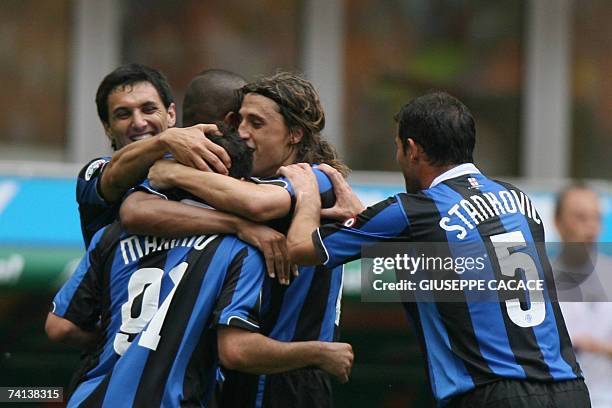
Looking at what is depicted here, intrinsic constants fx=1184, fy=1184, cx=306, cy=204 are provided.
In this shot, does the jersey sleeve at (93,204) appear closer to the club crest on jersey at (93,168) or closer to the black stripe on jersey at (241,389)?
the club crest on jersey at (93,168)

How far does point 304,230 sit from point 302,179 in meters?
0.24

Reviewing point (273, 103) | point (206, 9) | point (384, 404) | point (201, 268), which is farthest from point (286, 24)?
point (201, 268)

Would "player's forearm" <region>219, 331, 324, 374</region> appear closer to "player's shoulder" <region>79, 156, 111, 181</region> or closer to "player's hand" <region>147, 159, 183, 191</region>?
"player's hand" <region>147, 159, 183, 191</region>

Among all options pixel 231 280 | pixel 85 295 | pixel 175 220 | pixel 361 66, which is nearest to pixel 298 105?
pixel 175 220

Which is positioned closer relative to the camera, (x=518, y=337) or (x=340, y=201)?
(x=518, y=337)

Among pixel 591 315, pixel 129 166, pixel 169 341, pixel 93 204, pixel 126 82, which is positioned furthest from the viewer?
pixel 591 315

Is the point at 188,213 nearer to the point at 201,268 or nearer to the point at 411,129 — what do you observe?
the point at 201,268

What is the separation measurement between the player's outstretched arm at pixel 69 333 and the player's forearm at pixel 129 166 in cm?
53

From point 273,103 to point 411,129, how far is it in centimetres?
53

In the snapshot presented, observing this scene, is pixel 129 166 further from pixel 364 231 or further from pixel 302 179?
pixel 364 231

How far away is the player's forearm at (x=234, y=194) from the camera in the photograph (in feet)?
13.5

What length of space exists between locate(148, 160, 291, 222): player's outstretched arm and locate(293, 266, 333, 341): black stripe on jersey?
40 centimetres

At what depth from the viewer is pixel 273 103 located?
4.45 m

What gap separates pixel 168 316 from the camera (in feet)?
13.0
